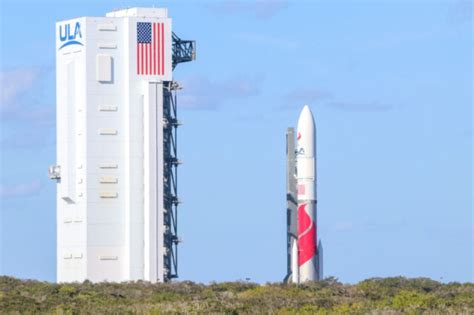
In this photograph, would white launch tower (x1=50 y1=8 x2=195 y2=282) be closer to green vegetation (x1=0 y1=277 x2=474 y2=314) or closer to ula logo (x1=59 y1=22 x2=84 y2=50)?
ula logo (x1=59 y1=22 x2=84 y2=50)

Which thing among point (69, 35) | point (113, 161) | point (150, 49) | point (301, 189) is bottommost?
point (301, 189)

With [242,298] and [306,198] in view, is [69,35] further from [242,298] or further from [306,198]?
[242,298]

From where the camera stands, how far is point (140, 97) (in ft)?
206

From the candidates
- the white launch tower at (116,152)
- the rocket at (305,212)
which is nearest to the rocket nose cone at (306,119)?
the rocket at (305,212)

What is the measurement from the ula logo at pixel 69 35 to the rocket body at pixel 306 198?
388 inches

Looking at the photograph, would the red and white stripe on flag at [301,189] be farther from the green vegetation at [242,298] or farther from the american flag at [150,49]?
the american flag at [150,49]

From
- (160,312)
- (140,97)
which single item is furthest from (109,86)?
(160,312)

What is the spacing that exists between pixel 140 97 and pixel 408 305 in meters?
22.3

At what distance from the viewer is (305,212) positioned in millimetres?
60656

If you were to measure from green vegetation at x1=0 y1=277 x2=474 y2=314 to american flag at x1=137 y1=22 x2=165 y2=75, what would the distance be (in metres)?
9.89

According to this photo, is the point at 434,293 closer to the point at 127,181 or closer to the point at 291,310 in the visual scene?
the point at 291,310

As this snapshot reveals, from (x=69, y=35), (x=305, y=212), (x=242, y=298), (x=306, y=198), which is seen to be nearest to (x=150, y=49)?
(x=69, y=35)

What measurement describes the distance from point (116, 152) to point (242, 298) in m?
16.9

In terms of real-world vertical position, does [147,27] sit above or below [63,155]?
above
